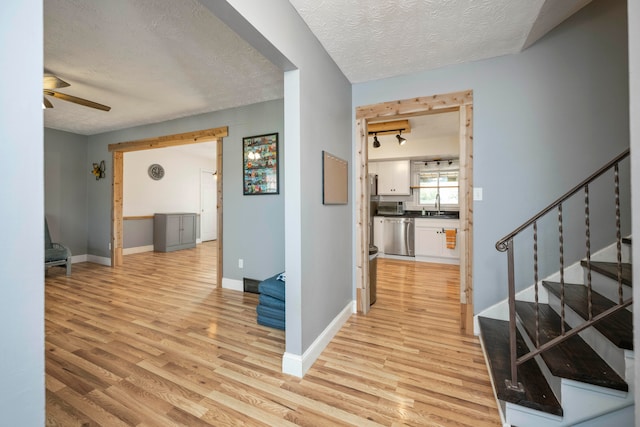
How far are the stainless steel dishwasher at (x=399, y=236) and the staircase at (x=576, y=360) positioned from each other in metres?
3.55

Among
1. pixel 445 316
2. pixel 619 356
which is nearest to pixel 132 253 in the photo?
pixel 445 316

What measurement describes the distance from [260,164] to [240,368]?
Answer: 2372 mm

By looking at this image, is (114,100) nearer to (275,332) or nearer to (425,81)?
(275,332)

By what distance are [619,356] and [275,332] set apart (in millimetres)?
2239

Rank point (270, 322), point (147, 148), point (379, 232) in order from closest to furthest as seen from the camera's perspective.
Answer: point (270, 322) → point (147, 148) → point (379, 232)

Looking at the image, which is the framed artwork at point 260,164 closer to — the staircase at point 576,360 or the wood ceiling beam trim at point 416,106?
the wood ceiling beam trim at point 416,106

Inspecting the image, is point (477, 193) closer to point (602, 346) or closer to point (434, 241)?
point (602, 346)

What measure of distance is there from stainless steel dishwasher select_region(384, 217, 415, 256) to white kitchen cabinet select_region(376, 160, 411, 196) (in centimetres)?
72

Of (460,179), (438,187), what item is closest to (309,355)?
(460,179)

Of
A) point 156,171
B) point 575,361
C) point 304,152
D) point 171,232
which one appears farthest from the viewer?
point 156,171

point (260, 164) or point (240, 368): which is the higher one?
point (260, 164)

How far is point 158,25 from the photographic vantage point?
1.97 m

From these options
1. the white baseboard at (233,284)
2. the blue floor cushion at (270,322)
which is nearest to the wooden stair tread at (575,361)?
the blue floor cushion at (270,322)

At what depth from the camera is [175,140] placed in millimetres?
4152
